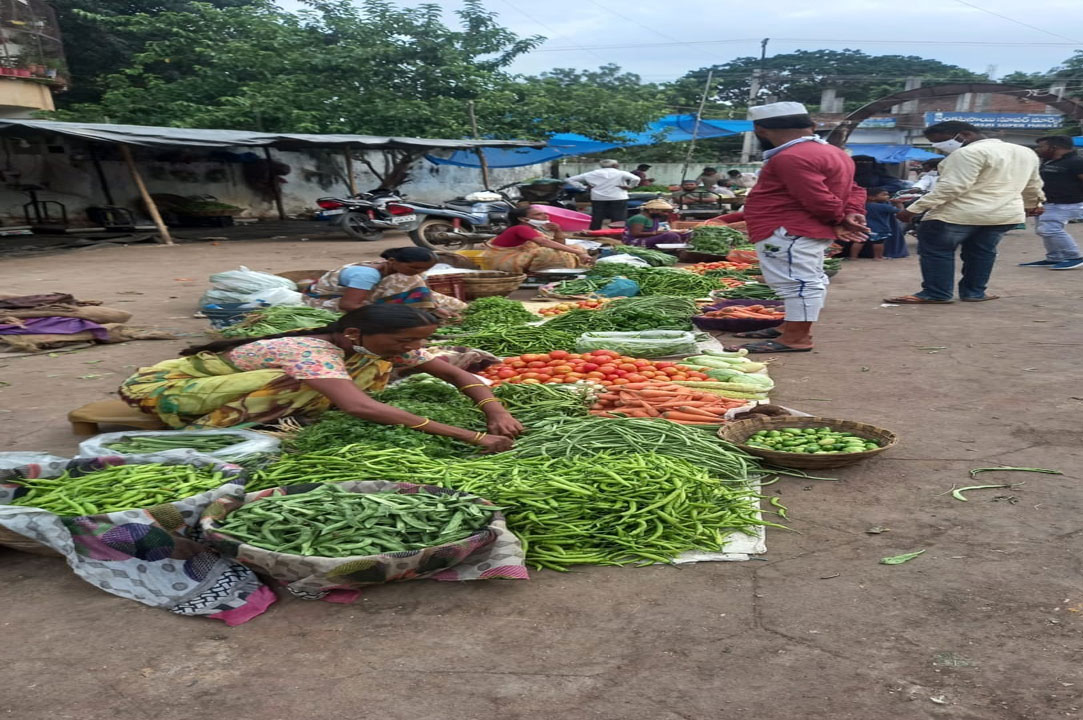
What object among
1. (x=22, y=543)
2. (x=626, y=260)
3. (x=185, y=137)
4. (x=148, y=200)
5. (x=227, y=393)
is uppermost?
(x=185, y=137)

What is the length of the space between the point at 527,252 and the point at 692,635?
22.6 feet

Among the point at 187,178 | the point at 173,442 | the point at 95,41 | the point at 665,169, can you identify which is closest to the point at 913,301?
the point at 173,442

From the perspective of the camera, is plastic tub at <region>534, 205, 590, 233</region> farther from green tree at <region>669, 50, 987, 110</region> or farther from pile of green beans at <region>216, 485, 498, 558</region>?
Result: green tree at <region>669, 50, 987, 110</region>

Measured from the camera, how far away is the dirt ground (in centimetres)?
195

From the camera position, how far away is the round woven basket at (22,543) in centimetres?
260

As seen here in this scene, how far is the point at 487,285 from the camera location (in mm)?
7668

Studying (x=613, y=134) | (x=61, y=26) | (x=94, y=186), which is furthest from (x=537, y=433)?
(x=61, y=26)

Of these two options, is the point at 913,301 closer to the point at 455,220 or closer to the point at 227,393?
the point at 227,393

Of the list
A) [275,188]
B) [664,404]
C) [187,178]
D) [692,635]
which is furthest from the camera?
[275,188]

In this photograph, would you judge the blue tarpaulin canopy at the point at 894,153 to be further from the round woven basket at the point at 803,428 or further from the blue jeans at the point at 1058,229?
the round woven basket at the point at 803,428

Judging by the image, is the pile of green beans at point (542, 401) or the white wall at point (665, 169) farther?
the white wall at point (665, 169)

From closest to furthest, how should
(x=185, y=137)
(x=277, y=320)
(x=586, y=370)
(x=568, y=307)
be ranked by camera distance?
(x=586, y=370) < (x=277, y=320) < (x=568, y=307) < (x=185, y=137)

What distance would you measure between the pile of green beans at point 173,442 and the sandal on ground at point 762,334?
3.93 metres

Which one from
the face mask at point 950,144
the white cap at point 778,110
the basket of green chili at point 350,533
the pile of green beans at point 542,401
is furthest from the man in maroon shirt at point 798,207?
the basket of green chili at point 350,533
